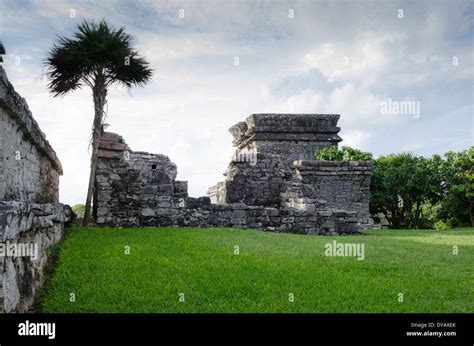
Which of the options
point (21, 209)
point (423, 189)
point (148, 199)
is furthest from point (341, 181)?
point (21, 209)

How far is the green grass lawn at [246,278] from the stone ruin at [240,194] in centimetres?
267

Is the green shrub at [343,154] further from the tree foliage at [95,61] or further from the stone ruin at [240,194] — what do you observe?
the tree foliage at [95,61]

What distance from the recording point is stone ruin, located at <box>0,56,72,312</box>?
4.37 m

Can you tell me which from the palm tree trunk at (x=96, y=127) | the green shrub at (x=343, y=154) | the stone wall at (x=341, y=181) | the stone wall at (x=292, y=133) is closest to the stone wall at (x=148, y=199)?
the palm tree trunk at (x=96, y=127)

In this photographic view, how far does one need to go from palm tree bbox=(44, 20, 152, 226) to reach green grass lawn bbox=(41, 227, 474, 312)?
13.3 ft

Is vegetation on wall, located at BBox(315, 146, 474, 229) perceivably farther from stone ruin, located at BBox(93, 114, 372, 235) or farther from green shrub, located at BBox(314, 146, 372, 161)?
stone ruin, located at BBox(93, 114, 372, 235)

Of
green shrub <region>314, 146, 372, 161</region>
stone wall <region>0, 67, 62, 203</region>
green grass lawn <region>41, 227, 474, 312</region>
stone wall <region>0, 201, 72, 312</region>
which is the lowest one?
green grass lawn <region>41, 227, 474, 312</region>

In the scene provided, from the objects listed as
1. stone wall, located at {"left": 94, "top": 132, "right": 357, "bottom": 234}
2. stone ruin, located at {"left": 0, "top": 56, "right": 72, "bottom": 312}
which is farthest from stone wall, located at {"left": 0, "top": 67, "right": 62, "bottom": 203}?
stone wall, located at {"left": 94, "top": 132, "right": 357, "bottom": 234}

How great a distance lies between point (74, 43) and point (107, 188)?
144 inches

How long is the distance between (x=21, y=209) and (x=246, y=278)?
117 inches

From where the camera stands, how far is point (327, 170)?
18172mm

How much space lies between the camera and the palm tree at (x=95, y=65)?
11781 millimetres

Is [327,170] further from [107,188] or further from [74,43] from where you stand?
→ [74,43]
